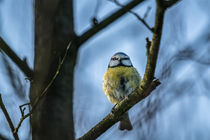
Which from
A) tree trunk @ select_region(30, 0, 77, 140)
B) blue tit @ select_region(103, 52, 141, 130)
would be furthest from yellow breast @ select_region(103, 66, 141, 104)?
tree trunk @ select_region(30, 0, 77, 140)

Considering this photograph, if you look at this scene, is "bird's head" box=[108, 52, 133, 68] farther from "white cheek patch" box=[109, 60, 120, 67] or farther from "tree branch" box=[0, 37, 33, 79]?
"tree branch" box=[0, 37, 33, 79]

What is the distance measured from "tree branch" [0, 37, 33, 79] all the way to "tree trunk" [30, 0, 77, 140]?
79 mm

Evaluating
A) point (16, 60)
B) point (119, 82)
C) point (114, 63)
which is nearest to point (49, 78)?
point (16, 60)

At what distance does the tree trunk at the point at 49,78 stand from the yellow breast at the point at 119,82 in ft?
3.39

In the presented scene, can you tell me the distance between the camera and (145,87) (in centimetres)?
236

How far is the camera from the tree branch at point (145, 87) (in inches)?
79.2

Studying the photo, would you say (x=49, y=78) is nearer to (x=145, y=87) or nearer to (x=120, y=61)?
(x=145, y=87)

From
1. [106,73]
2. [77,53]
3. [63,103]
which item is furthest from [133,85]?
[63,103]

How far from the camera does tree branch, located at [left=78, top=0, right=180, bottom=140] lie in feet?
6.60

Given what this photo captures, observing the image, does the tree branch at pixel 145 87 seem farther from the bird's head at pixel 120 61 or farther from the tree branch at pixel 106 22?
the bird's head at pixel 120 61

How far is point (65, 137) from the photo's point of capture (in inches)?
108

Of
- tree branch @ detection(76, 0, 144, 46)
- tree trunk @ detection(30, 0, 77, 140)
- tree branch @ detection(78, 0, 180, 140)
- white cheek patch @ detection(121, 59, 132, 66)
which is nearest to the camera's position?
tree branch @ detection(78, 0, 180, 140)

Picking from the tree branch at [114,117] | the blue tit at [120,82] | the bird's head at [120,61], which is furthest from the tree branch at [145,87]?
the bird's head at [120,61]

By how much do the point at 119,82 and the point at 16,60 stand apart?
1.56 m
